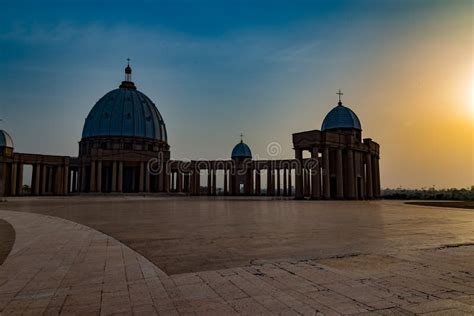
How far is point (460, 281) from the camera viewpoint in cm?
579

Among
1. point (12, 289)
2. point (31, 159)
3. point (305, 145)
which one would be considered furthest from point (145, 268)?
point (31, 159)

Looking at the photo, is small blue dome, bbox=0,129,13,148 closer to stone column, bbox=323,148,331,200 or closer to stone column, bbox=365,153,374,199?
stone column, bbox=323,148,331,200

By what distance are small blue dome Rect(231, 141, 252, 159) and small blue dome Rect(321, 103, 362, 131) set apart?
29095mm

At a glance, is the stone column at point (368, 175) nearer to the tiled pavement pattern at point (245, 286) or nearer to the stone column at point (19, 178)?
the tiled pavement pattern at point (245, 286)

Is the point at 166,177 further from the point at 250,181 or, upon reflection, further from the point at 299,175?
the point at 299,175

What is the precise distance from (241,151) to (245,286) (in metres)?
76.8

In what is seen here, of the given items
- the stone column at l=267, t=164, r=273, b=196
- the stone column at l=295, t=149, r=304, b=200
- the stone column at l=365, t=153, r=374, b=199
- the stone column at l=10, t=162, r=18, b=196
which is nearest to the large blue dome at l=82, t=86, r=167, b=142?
the stone column at l=10, t=162, r=18, b=196

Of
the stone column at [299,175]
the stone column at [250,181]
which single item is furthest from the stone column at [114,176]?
the stone column at [299,175]

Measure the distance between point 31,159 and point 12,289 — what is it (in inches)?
2762

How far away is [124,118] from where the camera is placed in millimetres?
77188

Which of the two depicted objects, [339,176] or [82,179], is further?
[82,179]

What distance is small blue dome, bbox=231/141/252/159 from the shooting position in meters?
81.9

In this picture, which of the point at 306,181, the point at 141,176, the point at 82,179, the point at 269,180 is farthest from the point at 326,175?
the point at 82,179

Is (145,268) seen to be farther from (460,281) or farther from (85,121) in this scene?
(85,121)
